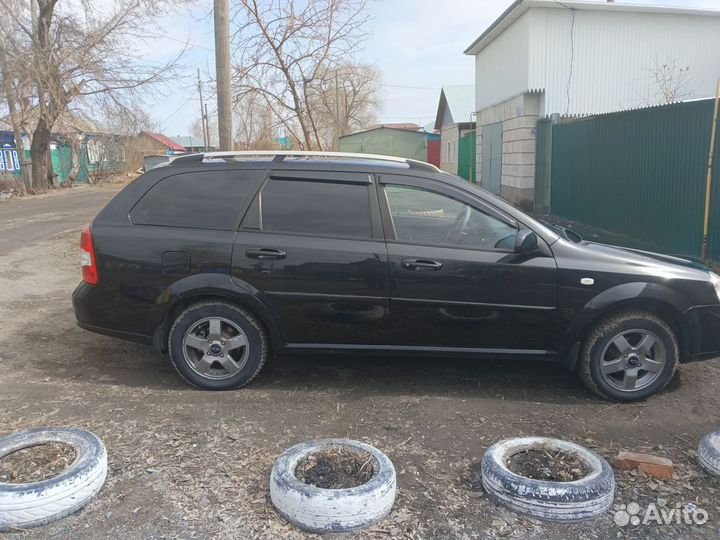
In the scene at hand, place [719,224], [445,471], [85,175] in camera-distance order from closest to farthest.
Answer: [445,471]
[719,224]
[85,175]

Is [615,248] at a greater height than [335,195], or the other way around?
[335,195]

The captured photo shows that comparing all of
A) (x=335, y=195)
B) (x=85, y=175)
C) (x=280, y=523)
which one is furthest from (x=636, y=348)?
(x=85, y=175)

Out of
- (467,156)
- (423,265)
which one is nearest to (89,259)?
(423,265)

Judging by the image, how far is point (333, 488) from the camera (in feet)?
9.52

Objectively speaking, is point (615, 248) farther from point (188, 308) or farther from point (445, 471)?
point (188, 308)

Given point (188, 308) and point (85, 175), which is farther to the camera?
point (85, 175)

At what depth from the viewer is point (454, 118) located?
3522cm

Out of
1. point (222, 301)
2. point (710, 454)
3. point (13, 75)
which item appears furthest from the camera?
point (13, 75)

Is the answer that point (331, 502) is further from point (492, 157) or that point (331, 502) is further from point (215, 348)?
point (492, 157)

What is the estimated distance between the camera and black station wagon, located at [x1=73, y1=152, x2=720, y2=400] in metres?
4.05

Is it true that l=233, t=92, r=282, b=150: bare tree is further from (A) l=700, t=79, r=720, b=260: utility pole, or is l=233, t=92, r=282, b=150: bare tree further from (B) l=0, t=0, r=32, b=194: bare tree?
(B) l=0, t=0, r=32, b=194: bare tree

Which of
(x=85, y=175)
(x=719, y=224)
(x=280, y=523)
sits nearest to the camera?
(x=280, y=523)

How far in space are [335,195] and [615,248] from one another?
2072mm

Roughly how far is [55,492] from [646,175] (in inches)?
382
